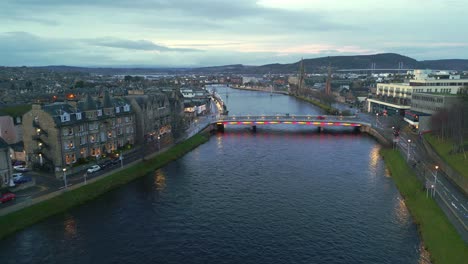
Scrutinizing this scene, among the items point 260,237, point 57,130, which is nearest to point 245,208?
point 260,237

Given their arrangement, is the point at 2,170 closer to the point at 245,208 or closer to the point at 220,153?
the point at 245,208

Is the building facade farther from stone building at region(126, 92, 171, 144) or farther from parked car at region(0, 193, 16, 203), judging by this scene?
parked car at region(0, 193, 16, 203)

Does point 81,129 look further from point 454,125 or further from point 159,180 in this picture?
point 454,125

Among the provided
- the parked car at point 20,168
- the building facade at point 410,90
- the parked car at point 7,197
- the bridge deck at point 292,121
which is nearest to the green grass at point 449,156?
the bridge deck at point 292,121

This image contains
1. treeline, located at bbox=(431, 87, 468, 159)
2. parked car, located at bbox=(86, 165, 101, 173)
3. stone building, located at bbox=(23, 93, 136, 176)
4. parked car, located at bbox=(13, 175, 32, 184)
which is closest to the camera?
parked car, located at bbox=(13, 175, 32, 184)

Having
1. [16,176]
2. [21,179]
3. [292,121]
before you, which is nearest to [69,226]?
[21,179]

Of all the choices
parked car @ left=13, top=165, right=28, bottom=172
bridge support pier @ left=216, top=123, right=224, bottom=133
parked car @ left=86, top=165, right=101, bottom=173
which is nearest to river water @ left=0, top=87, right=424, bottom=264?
parked car @ left=86, top=165, right=101, bottom=173

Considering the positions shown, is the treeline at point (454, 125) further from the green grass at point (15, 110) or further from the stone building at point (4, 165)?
the green grass at point (15, 110)
